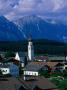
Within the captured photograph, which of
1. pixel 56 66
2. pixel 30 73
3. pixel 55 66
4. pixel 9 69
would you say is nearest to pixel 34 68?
pixel 30 73

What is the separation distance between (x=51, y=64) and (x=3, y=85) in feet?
149

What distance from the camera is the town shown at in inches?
1401

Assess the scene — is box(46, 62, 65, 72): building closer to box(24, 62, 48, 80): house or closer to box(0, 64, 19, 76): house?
box(24, 62, 48, 80): house

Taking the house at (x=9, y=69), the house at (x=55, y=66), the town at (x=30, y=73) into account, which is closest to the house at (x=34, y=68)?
the town at (x=30, y=73)

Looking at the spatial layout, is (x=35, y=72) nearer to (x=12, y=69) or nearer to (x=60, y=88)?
(x=12, y=69)

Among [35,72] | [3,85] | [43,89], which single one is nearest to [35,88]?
[43,89]

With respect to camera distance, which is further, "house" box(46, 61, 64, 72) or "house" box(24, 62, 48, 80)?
"house" box(46, 61, 64, 72)

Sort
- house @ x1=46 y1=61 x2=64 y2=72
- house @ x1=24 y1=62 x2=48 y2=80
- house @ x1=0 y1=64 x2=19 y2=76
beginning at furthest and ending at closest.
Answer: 1. house @ x1=46 y1=61 x2=64 y2=72
2. house @ x1=0 y1=64 x2=19 y2=76
3. house @ x1=24 y1=62 x2=48 y2=80

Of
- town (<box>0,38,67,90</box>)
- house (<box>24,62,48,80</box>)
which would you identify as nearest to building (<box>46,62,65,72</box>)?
town (<box>0,38,67,90</box>)

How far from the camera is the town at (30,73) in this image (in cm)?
3559

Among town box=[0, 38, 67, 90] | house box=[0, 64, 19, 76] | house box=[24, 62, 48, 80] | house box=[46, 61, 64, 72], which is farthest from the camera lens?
house box=[46, 61, 64, 72]

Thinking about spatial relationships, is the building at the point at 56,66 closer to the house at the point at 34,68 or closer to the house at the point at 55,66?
the house at the point at 55,66

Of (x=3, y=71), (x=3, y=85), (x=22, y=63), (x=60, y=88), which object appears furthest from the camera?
(x=22, y=63)

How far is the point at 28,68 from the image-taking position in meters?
72.9
